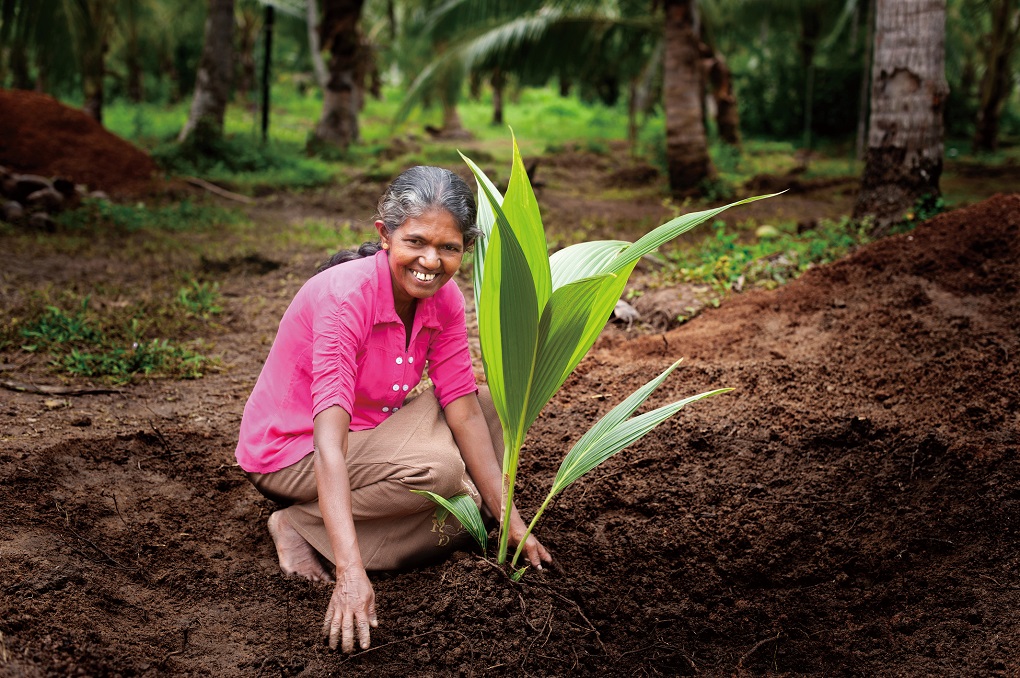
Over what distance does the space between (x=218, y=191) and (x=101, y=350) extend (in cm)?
479

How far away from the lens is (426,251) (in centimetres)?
175

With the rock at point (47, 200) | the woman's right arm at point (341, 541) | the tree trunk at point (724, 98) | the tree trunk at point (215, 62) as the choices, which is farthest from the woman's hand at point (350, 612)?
the tree trunk at point (724, 98)

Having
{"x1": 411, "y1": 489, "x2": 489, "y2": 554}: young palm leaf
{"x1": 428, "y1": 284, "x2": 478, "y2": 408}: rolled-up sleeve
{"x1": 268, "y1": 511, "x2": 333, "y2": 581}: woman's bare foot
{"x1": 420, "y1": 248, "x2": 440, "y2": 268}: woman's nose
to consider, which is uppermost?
{"x1": 420, "y1": 248, "x2": 440, "y2": 268}: woman's nose

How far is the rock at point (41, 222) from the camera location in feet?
19.1

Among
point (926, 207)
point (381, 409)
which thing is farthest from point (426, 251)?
point (926, 207)

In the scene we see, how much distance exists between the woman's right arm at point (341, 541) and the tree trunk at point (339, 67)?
9.24 m

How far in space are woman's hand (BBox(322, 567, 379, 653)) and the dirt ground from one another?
0.09 metres

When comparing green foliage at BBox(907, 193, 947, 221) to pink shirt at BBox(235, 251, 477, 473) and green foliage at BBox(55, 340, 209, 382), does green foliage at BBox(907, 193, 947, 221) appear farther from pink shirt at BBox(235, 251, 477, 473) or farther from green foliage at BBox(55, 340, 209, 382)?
green foliage at BBox(55, 340, 209, 382)

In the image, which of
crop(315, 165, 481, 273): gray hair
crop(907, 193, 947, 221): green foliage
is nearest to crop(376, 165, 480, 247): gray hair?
crop(315, 165, 481, 273): gray hair

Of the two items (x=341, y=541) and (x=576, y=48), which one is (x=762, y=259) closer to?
(x=341, y=541)

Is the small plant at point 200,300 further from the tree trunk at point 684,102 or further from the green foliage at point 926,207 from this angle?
the tree trunk at point 684,102

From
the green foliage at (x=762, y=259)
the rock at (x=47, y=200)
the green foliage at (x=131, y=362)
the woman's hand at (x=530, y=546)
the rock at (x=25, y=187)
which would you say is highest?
the rock at (x=25, y=187)

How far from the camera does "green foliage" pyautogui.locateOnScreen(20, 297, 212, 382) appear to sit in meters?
3.20

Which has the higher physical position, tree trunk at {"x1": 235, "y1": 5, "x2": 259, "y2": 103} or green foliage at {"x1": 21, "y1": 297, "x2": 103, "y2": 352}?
tree trunk at {"x1": 235, "y1": 5, "x2": 259, "y2": 103}
